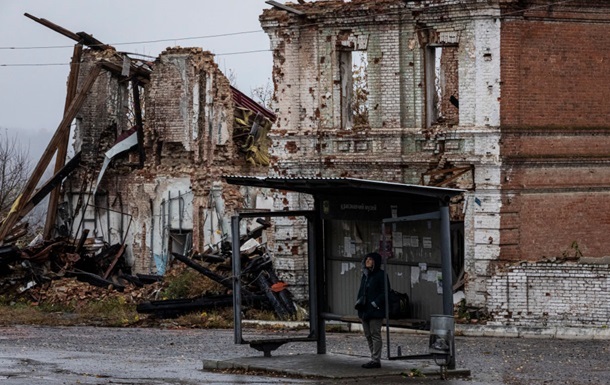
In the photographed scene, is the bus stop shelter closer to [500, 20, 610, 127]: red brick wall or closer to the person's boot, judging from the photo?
the person's boot

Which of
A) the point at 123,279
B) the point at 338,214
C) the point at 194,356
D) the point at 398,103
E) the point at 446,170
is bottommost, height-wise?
the point at 194,356

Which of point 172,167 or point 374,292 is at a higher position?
point 172,167

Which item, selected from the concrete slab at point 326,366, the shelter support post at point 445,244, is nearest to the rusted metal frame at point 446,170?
the concrete slab at point 326,366

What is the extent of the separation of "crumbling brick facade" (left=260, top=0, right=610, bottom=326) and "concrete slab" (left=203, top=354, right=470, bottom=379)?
30.9 ft

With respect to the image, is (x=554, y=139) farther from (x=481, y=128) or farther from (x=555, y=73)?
(x=481, y=128)

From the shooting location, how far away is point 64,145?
40938 millimetres

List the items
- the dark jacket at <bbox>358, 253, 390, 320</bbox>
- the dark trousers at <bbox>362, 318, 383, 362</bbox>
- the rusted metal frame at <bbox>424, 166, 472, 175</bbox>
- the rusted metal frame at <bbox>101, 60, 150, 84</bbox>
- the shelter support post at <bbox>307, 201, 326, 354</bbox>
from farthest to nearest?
the rusted metal frame at <bbox>101, 60, 150, 84</bbox>, the rusted metal frame at <bbox>424, 166, 472, 175</bbox>, the shelter support post at <bbox>307, 201, 326, 354</bbox>, the dark trousers at <bbox>362, 318, 383, 362</bbox>, the dark jacket at <bbox>358, 253, 390, 320</bbox>

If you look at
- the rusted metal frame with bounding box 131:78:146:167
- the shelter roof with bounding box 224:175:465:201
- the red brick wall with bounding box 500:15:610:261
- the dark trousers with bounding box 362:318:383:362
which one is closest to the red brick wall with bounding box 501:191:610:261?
the red brick wall with bounding box 500:15:610:261

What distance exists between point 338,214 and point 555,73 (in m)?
11.6

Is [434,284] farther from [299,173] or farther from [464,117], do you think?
[299,173]

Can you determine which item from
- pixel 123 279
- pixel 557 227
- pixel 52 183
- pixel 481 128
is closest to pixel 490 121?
pixel 481 128

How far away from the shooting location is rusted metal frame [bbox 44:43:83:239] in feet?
134

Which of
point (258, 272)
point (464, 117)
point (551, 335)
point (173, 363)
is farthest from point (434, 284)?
point (258, 272)

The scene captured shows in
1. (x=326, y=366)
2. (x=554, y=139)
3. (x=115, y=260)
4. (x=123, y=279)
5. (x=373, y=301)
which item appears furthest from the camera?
(x=115, y=260)
